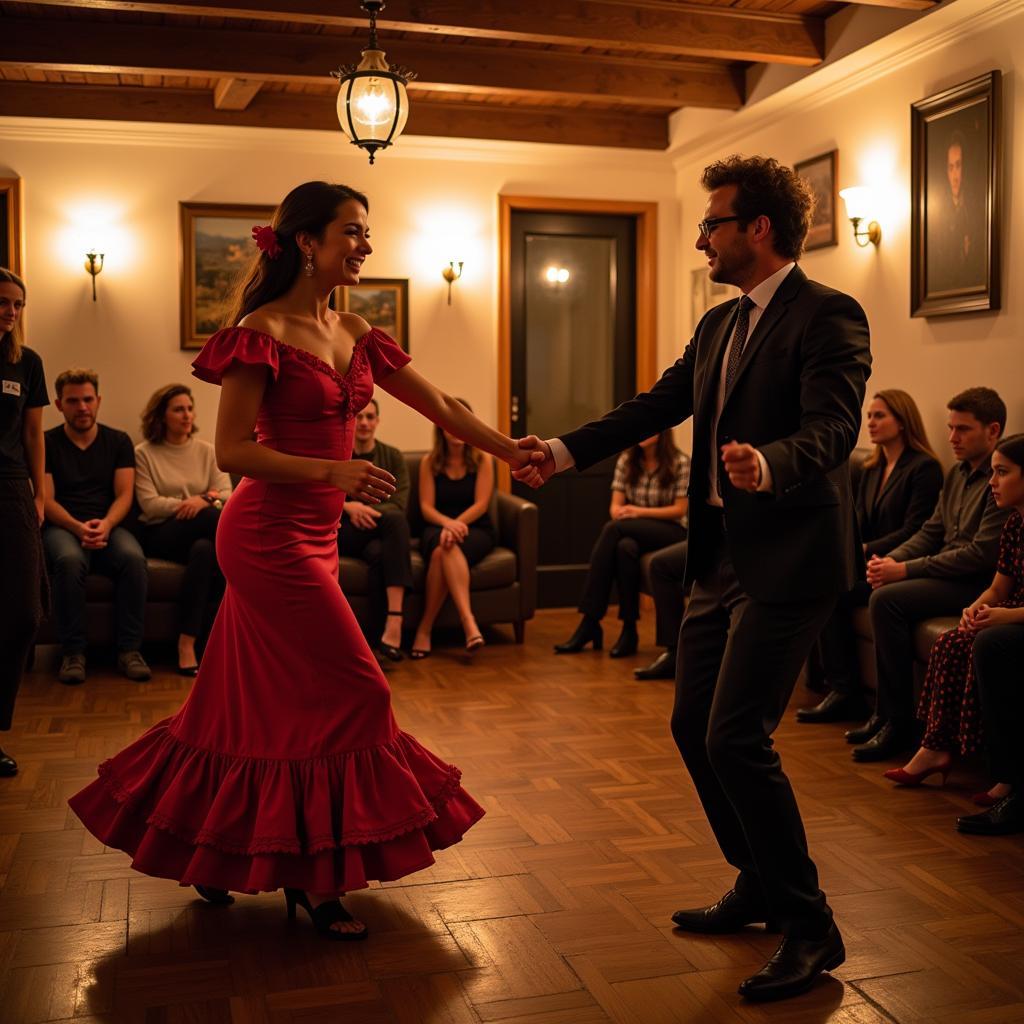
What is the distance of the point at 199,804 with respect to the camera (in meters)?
2.78

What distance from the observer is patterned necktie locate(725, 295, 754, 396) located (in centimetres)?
256

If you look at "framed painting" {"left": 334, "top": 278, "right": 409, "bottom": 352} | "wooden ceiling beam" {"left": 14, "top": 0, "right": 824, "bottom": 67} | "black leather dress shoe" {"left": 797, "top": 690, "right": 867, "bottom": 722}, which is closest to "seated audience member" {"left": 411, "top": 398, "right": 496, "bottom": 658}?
"framed painting" {"left": 334, "top": 278, "right": 409, "bottom": 352}

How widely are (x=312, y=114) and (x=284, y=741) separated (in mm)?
5212

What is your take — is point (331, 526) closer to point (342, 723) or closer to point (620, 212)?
point (342, 723)

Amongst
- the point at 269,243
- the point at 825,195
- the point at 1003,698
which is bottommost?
the point at 1003,698

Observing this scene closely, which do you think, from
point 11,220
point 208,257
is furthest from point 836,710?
A: point 11,220

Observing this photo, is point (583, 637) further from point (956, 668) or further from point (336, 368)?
point (336, 368)

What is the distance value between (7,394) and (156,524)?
2.33 metres

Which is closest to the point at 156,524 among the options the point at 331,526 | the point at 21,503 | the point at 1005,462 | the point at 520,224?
the point at 21,503

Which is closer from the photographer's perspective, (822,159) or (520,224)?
(822,159)

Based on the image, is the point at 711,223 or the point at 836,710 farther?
the point at 836,710

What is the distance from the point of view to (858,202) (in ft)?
19.1

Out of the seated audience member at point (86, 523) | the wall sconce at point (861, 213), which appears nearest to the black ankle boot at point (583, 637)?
the seated audience member at point (86, 523)

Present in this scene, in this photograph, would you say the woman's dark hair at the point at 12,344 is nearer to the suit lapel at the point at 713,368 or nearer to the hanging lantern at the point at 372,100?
the hanging lantern at the point at 372,100
